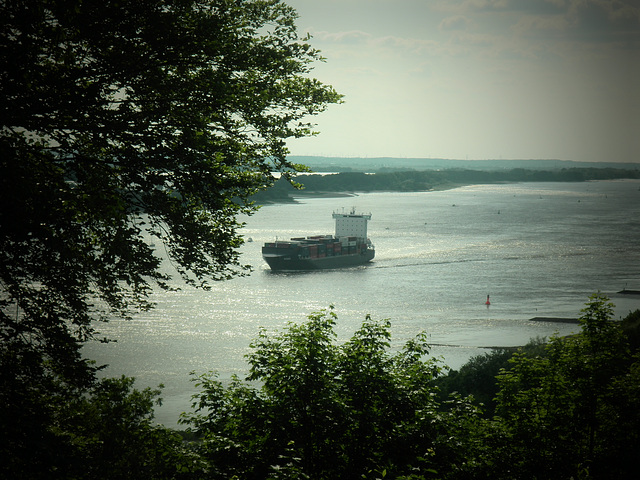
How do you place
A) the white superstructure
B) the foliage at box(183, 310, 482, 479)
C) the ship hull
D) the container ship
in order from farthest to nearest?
1. the white superstructure
2. the container ship
3. the ship hull
4. the foliage at box(183, 310, 482, 479)

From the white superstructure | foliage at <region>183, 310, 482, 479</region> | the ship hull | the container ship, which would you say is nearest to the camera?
foliage at <region>183, 310, 482, 479</region>

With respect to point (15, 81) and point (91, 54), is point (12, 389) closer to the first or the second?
point (15, 81)

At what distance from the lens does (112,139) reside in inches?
290

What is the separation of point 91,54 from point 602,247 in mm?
81448

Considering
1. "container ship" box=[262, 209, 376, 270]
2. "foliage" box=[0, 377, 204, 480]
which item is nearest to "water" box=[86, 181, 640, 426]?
"container ship" box=[262, 209, 376, 270]

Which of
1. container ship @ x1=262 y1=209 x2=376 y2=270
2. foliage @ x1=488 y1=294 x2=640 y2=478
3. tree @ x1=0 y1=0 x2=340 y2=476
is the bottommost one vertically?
container ship @ x1=262 y1=209 x2=376 y2=270

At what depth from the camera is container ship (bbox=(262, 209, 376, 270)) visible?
66.0m

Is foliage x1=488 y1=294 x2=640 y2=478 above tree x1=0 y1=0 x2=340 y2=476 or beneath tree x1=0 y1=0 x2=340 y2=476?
beneath

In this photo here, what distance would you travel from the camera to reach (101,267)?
7.35 m

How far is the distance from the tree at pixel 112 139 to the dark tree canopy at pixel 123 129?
2cm

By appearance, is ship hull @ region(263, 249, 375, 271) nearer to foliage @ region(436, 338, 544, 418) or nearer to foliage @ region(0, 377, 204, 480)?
foliage @ region(436, 338, 544, 418)

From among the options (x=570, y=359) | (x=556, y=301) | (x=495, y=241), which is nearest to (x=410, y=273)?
(x=556, y=301)

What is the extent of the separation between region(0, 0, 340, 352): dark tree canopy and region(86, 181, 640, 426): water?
1610 cm

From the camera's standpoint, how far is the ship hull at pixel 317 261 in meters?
65.1
